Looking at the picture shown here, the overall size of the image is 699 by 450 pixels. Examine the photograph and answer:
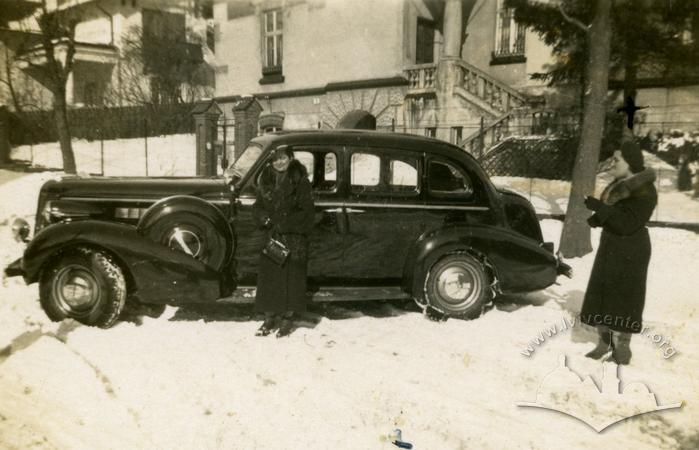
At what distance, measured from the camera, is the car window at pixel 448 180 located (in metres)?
4.75

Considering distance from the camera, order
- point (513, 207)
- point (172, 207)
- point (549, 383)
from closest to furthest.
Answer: point (549, 383), point (172, 207), point (513, 207)

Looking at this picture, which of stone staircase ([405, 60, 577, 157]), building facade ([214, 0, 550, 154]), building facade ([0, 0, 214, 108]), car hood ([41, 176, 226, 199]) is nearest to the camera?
building facade ([0, 0, 214, 108])

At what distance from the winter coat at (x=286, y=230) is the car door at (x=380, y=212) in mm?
455

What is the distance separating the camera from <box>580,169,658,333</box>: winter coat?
3.48 m

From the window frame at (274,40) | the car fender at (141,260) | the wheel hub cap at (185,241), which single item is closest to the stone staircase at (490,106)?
the window frame at (274,40)

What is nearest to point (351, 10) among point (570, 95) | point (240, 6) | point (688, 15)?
point (240, 6)

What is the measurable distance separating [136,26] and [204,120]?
4.21m

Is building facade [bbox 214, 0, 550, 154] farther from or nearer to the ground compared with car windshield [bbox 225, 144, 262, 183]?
farther from the ground

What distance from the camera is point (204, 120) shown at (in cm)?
937

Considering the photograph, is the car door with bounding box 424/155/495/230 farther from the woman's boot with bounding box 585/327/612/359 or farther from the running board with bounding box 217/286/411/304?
the woman's boot with bounding box 585/327/612/359

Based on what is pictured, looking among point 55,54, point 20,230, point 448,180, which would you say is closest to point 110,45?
point 55,54

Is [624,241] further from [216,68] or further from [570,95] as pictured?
[570,95]

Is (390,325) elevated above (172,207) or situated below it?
below

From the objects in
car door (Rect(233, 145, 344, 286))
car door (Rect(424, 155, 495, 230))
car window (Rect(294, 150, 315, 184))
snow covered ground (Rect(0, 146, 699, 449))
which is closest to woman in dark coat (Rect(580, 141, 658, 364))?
snow covered ground (Rect(0, 146, 699, 449))
